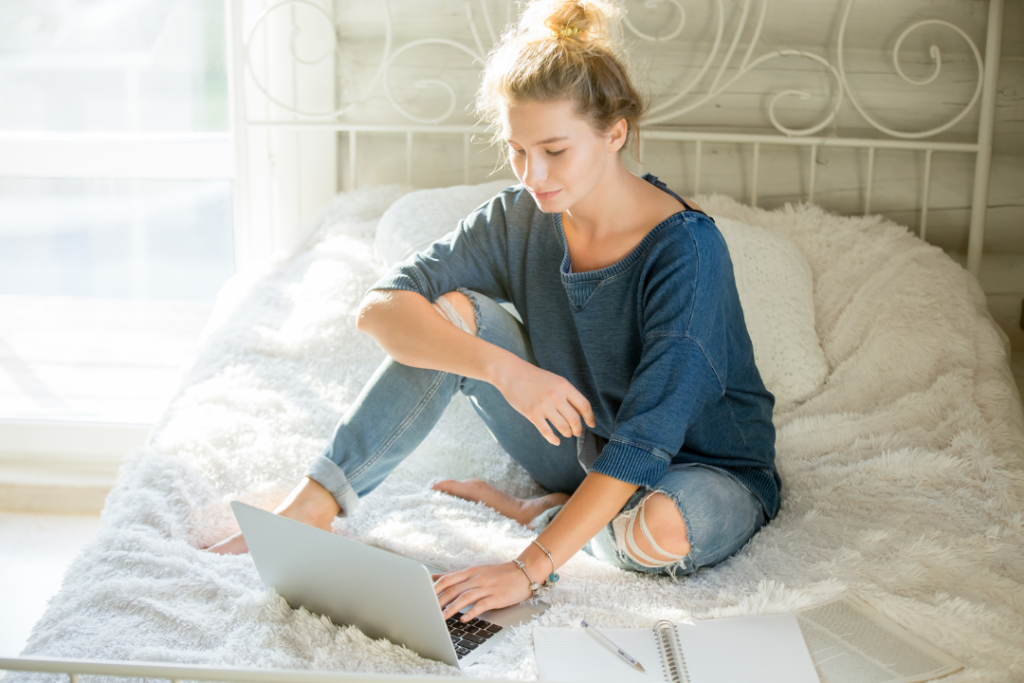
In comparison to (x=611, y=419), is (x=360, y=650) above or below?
below

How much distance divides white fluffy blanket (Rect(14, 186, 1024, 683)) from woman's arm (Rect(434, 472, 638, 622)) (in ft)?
0.18

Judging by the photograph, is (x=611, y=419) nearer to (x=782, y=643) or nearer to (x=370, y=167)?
(x=782, y=643)

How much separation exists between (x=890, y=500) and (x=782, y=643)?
1.46 feet

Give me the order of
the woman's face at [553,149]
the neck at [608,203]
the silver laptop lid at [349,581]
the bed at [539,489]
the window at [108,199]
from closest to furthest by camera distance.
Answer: the silver laptop lid at [349,581] → the bed at [539,489] → the woman's face at [553,149] → the neck at [608,203] → the window at [108,199]

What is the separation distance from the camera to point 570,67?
A: 110 centimetres

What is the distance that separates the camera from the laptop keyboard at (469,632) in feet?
3.23

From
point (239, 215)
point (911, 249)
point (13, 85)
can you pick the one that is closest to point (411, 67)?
point (239, 215)

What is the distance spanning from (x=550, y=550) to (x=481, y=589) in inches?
3.9

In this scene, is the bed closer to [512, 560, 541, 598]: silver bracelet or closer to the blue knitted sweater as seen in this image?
[512, 560, 541, 598]: silver bracelet

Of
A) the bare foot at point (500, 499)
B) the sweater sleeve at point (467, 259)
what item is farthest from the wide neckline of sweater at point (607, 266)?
the bare foot at point (500, 499)

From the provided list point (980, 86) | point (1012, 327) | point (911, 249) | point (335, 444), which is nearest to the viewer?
point (335, 444)

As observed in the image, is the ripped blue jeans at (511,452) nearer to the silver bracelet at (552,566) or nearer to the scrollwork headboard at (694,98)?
the silver bracelet at (552,566)

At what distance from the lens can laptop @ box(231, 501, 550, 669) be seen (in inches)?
35.5

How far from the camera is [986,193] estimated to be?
77.4 inches
